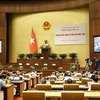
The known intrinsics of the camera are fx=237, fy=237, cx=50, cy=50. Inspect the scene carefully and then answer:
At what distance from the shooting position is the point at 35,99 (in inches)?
169

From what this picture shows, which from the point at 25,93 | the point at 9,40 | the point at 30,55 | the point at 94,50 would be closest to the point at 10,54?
the point at 9,40

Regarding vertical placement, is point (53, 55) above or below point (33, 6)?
below

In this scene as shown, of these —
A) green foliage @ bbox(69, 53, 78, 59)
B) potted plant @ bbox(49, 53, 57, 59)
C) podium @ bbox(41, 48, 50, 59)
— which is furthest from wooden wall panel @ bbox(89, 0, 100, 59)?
podium @ bbox(41, 48, 50, 59)

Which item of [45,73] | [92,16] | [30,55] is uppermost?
[92,16]

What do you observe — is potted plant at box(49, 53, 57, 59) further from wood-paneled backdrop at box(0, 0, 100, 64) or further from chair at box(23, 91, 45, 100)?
chair at box(23, 91, 45, 100)

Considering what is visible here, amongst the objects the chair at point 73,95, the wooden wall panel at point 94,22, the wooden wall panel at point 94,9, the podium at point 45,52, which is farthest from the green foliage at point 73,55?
the chair at point 73,95

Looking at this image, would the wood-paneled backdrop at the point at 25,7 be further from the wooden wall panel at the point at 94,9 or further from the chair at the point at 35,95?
the chair at the point at 35,95

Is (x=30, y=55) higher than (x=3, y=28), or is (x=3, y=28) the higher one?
(x=3, y=28)

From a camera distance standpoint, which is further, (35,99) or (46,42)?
(46,42)

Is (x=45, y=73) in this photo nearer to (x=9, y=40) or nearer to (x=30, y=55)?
(x=30, y=55)

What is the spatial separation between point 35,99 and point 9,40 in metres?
16.0

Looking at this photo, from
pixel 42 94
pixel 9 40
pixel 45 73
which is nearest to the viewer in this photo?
pixel 42 94

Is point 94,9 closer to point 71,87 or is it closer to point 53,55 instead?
point 53,55

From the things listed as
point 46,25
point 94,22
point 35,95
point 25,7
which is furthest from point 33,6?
point 35,95
